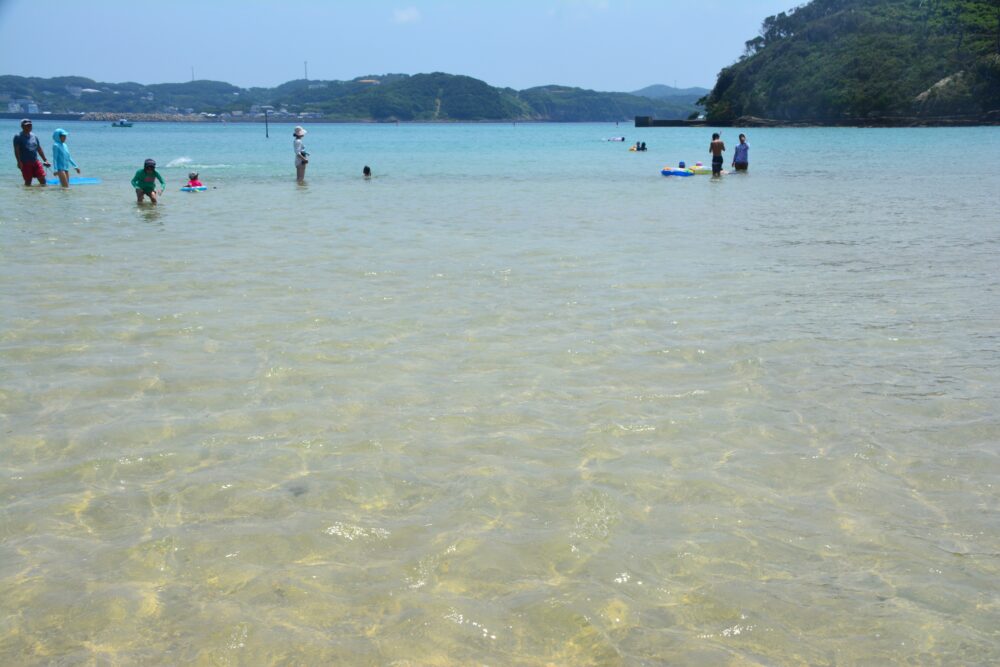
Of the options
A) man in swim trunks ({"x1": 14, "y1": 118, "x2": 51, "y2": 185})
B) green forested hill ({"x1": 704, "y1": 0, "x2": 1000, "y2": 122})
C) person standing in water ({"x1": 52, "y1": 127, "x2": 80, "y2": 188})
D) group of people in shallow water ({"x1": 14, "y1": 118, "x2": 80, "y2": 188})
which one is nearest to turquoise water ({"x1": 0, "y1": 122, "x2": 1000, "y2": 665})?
person standing in water ({"x1": 52, "y1": 127, "x2": 80, "y2": 188})

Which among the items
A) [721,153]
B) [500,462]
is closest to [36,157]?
[721,153]

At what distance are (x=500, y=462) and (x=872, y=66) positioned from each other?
13732cm

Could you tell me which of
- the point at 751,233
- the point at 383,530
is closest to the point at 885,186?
the point at 751,233

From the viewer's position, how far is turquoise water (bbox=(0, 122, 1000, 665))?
3.52 metres

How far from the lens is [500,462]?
5164 millimetres

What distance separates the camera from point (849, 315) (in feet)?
29.2

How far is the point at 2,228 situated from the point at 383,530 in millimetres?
14893

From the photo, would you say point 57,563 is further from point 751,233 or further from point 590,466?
point 751,233

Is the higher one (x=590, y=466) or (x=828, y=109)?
(x=828, y=109)

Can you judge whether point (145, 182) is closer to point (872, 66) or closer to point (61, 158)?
point (61, 158)

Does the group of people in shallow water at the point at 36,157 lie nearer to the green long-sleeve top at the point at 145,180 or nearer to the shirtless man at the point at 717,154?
the green long-sleeve top at the point at 145,180

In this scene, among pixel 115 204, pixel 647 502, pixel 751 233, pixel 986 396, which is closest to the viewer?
pixel 647 502

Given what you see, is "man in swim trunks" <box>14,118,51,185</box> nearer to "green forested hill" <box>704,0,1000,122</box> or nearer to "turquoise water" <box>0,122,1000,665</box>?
"turquoise water" <box>0,122,1000,665</box>

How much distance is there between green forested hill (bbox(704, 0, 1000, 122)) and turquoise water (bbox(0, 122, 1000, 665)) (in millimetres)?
116467
